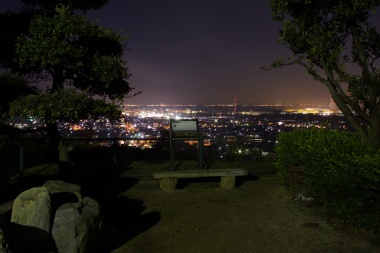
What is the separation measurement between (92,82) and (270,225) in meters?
6.38

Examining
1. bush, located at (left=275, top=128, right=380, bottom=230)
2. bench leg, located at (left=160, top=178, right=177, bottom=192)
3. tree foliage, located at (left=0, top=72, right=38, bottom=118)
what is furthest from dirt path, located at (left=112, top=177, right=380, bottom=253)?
tree foliage, located at (left=0, top=72, right=38, bottom=118)

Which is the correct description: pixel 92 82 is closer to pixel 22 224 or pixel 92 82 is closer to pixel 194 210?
pixel 194 210

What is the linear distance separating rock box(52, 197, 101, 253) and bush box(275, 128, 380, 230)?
429 centimetres

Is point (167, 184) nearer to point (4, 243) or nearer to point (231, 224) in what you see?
point (231, 224)

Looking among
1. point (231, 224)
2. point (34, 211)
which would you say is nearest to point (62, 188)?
point (34, 211)

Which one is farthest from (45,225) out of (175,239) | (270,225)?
(270,225)

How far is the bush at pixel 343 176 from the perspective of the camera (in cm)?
594

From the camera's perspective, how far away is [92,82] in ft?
33.5

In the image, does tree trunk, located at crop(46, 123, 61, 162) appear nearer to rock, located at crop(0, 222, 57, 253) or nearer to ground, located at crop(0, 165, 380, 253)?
ground, located at crop(0, 165, 380, 253)

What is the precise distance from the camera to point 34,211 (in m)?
4.88

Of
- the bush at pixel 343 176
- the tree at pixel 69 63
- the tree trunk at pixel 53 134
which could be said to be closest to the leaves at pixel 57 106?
the tree at pixel 69 63

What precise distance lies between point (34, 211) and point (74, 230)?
0.61 meters

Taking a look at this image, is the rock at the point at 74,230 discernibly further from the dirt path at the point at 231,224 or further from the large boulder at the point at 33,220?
the dirt path at the point at 231,224

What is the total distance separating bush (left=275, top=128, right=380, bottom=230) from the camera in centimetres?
594
